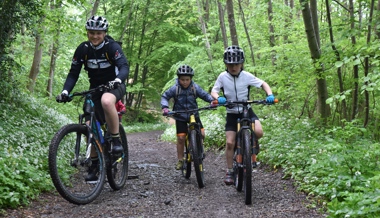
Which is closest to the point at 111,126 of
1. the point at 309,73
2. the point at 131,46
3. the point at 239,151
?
the point at 239,151

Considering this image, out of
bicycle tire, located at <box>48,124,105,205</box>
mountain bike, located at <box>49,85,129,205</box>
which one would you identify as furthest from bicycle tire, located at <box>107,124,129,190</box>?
bicycle tire, located at <box>48,124,105,205</box>

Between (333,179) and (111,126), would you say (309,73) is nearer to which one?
(333,179)

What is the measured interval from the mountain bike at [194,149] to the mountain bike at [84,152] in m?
1.20

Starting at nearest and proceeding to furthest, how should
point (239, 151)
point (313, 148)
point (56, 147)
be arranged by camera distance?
point (56, 147), point (239, 151), point (313, 148)

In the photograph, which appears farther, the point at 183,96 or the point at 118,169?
the point at 183,96

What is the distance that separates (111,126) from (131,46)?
88.2 feet

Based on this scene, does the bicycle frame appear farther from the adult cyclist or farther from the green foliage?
the green foliage

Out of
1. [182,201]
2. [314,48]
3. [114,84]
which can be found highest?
[314,48]

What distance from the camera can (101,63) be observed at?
5.47 meters

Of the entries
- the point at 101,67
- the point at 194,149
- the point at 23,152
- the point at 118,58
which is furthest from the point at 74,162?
the point at 194,149

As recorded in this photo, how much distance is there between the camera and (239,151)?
5.60 meters

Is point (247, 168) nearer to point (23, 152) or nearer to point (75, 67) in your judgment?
point (75, 67)

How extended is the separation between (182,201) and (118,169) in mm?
1530

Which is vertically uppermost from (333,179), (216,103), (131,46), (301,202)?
(131,46)
